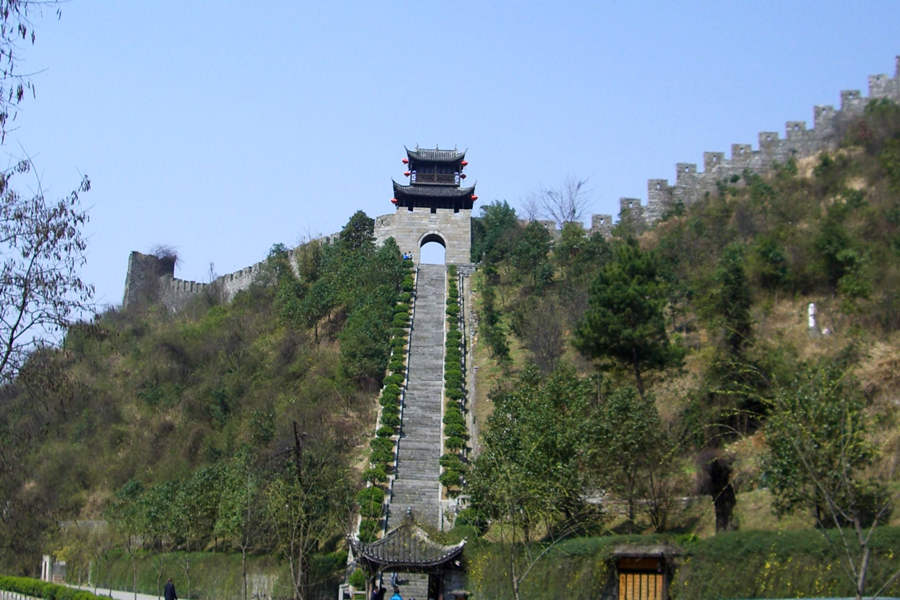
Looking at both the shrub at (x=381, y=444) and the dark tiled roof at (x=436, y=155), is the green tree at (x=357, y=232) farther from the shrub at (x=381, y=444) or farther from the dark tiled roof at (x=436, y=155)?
the shrub at (x=381, y=444)

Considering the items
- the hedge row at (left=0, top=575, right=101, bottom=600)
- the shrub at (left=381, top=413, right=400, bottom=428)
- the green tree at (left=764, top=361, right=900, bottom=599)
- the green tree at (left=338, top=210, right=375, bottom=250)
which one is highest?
the green tree at (left=338, top=210, right=375, bottom=250)

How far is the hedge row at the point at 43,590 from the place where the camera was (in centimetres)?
2266

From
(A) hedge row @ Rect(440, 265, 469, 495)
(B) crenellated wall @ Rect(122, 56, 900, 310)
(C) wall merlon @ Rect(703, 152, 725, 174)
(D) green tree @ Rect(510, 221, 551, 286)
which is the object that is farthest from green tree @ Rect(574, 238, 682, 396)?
(C) wall merlon @ Rect(703, 152, 725, 174)

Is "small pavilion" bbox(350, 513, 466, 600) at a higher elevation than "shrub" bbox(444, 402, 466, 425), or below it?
below

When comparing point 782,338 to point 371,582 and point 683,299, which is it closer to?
point 683,299

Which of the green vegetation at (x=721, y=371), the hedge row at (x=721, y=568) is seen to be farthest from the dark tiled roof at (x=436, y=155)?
the hedge row at (x=721, y=568)

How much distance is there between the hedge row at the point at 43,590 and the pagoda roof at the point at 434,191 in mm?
30392

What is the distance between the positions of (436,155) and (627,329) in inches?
1214

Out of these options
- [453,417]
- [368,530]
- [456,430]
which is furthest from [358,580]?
[453,417]

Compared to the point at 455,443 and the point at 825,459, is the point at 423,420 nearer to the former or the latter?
the point at 455,443

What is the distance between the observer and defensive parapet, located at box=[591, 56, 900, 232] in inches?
1834

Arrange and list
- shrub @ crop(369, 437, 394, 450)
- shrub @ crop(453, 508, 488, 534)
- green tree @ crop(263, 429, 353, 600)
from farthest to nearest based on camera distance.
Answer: shrub @ crop(369, 437, 394, 450) → shrub @ crop(453, 508, 488, 534) → green tree @ crop(263, 429, 353, 600)

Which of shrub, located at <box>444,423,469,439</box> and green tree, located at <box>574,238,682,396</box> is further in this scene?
shrub, located at <box>444,423,469,439</box>

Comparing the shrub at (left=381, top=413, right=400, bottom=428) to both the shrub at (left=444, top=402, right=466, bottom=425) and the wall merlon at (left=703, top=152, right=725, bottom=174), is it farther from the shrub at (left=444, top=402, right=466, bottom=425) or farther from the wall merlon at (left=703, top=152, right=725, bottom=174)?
the wall merlon at (left=703, top=152, right=725, bottom=174)
